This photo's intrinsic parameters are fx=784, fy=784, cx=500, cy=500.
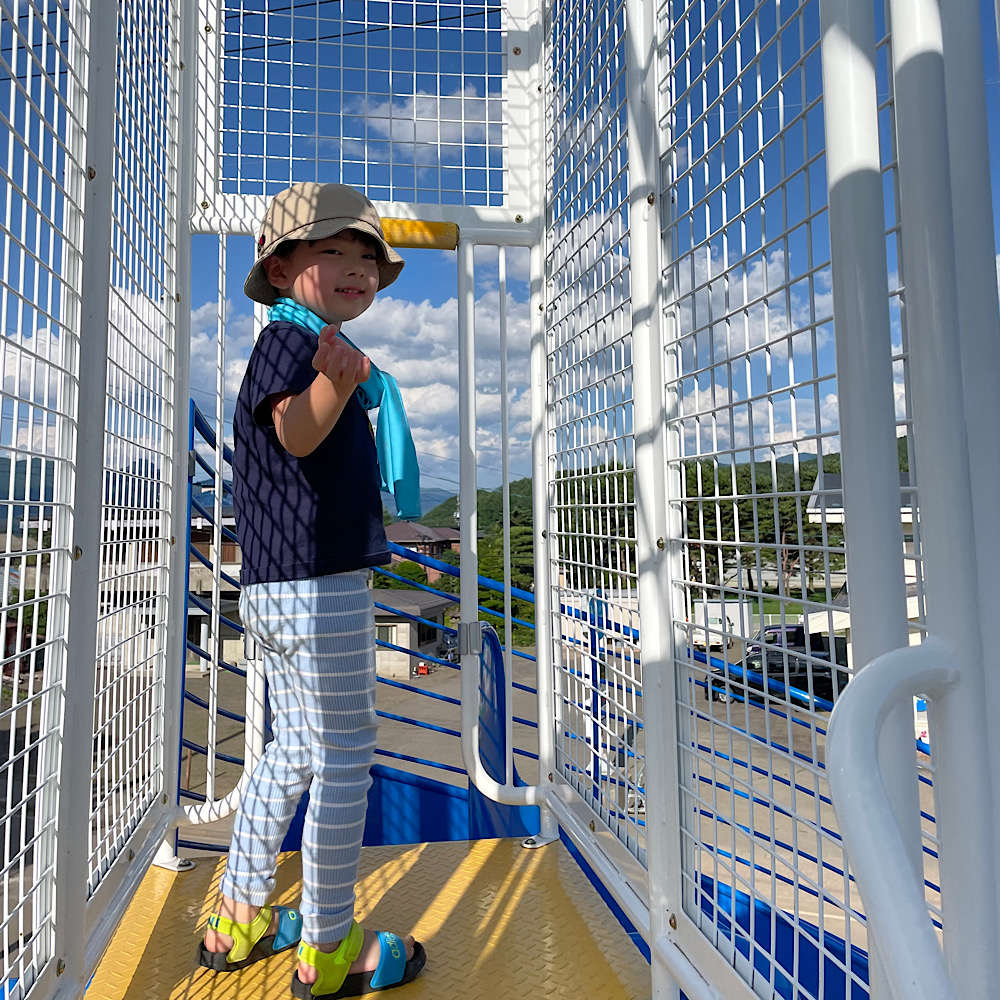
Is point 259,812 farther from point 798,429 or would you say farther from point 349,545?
point 798,429

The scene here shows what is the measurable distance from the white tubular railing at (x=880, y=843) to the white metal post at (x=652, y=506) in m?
0.72

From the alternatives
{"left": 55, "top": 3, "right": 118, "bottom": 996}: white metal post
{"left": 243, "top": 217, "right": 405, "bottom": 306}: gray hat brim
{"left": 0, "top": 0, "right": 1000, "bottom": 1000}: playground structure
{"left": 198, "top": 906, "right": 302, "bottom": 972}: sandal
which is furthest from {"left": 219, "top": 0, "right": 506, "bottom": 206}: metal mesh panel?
{"left": 198, "top": 906, "right": 302, "bottom": 972}: sandal

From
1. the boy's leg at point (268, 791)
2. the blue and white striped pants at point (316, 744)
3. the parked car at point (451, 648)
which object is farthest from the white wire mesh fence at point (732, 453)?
the boy's leg at point (268, 791)

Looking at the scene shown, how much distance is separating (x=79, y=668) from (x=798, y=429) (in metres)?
1.01

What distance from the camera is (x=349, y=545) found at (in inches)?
53.5

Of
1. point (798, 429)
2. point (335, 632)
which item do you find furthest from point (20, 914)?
point (798, 429)

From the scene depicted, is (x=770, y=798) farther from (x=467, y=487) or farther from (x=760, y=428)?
(x=467, y=487)

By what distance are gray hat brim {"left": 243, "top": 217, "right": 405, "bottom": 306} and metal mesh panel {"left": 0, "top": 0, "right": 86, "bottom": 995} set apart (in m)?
0.37

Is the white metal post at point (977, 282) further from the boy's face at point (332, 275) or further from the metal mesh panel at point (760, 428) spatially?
the boy's face at point (332, 275)

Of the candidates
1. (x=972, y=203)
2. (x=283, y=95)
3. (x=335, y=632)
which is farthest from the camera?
(x=283, y=95)

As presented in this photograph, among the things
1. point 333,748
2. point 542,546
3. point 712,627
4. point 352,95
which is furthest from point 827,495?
point 352,95

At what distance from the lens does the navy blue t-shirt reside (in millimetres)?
1312

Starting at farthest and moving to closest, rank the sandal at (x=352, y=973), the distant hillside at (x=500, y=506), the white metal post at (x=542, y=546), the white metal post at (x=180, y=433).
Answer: the distant hillside at (x=500, y=506) < the white metal post at (x=542, y=546) < the white metal post at (x=180, y=433) < the sandal at (x=352, y=973)

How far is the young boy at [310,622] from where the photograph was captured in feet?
4.25
